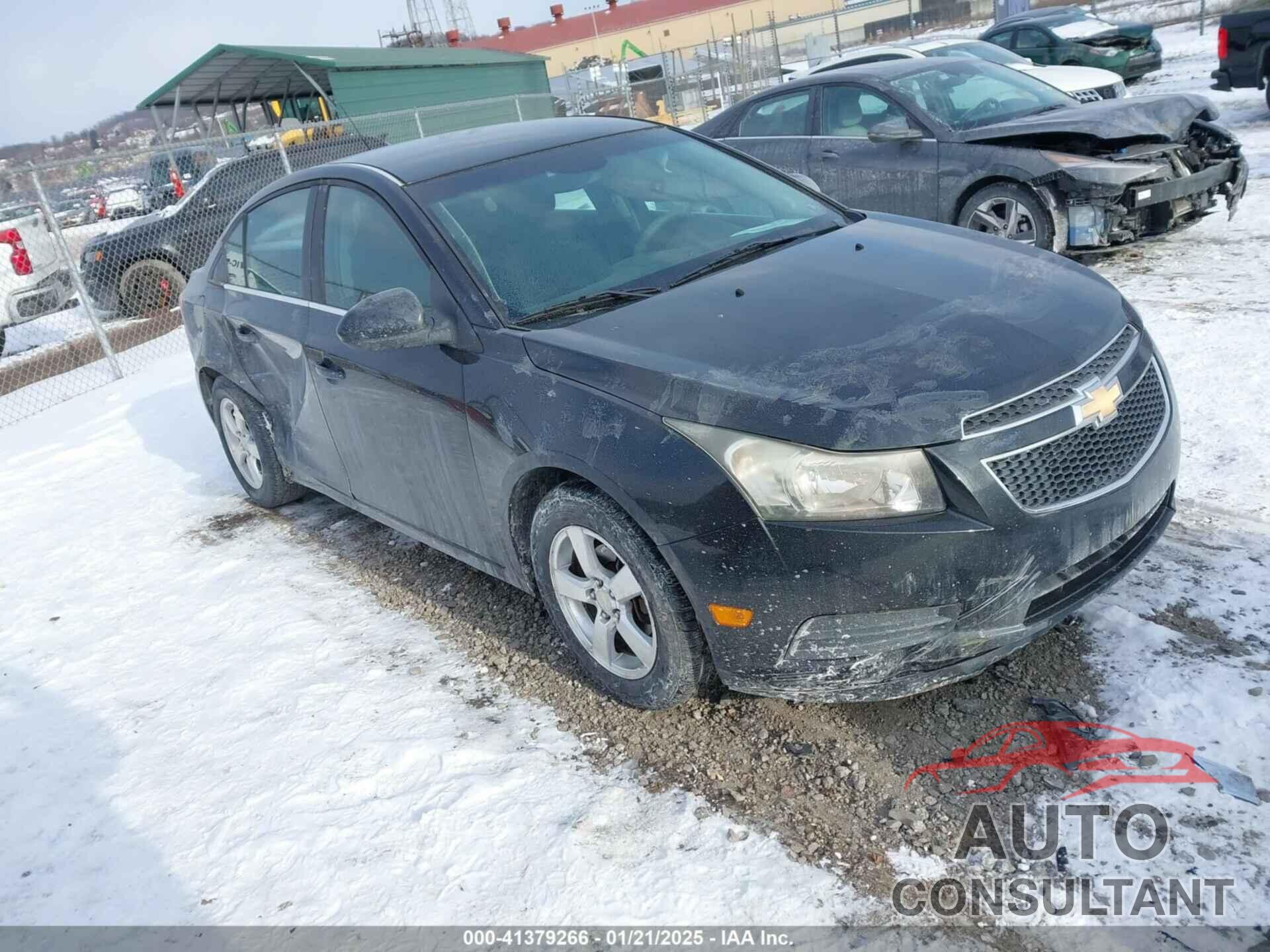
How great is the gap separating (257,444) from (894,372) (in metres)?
3.66

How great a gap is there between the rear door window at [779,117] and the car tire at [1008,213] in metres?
1.73

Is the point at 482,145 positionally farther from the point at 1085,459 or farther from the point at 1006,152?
the point at 1006,152

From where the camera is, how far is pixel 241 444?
217 inches

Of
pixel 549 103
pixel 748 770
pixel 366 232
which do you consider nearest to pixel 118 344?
pixel 366 232

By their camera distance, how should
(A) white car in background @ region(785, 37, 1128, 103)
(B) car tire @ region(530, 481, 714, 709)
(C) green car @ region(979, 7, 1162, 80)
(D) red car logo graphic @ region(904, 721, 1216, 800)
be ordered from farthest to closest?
(C) green car @ region(979, 7, 1162, 80)
(A) white car in background @ region(785, 37, 1128, 103)
(B) car tire @ region(530, 481, 714, 709)
(D) red car logo graphic @ region(904, 721, 1216, 800)

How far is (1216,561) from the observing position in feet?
11.4

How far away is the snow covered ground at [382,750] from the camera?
2.58m

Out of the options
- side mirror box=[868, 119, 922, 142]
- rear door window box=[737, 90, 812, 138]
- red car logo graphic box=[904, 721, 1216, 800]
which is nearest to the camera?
red car logo graphic box=[904, 721, 1216, 800]

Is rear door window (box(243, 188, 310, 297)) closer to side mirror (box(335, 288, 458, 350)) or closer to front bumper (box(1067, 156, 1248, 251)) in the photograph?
side mirror (box(335, 288, 458, 350))

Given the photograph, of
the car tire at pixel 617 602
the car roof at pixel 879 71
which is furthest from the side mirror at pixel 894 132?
the car tire at pixel 617 602

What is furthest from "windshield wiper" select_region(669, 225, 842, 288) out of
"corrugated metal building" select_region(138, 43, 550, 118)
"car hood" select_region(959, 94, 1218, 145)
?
"corrugated metal building" select_region(138, 43, 550, 118)

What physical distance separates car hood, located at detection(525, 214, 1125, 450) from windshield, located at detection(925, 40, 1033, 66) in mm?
8807

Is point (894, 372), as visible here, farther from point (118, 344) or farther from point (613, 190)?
point (118, 344)

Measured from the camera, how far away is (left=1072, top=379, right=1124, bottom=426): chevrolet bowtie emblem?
267 centimetres
